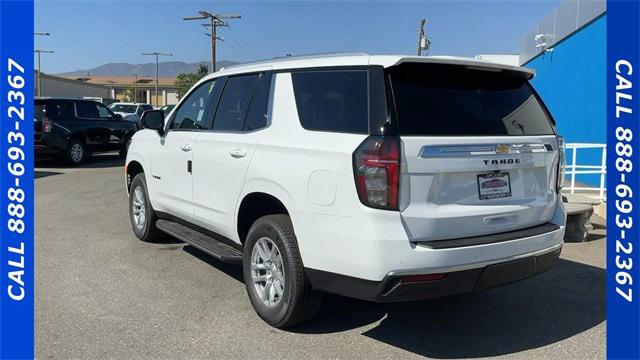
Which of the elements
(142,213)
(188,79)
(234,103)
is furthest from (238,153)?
(188,79)

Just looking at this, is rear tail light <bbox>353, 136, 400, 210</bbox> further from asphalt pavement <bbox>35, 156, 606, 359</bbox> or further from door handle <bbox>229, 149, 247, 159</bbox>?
door handle <bbox>229, 149, 247, 159</bbox>

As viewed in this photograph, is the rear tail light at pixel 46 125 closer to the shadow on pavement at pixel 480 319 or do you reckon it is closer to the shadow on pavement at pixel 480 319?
the shadow on pavement at pixel 480 319

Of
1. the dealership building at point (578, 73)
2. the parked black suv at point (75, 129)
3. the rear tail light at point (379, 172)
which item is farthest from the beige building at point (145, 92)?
the rear tail light at point (379, 172)

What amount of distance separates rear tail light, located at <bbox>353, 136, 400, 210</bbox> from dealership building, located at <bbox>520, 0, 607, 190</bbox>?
747cm

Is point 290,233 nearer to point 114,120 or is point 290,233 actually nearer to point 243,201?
point 243,201

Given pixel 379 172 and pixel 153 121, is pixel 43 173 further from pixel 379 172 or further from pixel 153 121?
pixel 379 172

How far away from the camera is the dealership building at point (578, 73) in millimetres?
11109

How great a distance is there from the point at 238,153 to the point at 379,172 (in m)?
1.50

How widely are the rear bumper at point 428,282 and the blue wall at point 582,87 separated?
8.70m

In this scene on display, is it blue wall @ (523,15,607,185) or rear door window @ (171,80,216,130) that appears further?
blue wall @ (523,15,607,185)

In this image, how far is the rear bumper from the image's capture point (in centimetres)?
317

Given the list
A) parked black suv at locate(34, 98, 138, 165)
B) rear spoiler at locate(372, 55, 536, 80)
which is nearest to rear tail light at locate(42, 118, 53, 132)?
parked black suv at locate(34, 98, 138, 165)

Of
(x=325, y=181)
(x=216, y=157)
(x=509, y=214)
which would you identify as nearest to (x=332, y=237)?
(x=325, y=181)

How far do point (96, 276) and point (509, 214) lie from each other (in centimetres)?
385
